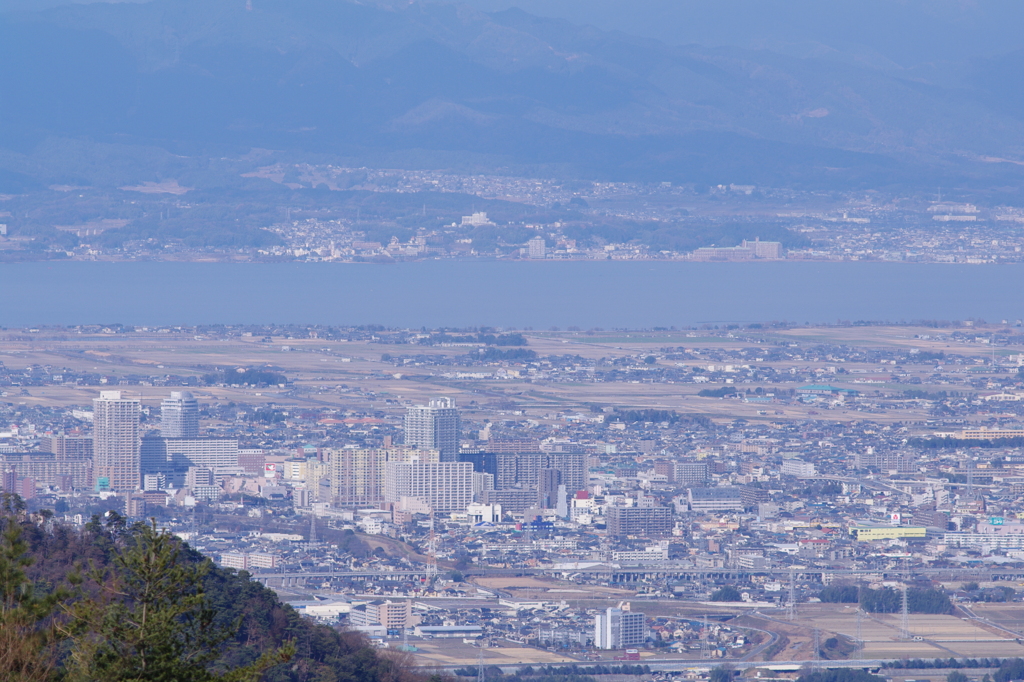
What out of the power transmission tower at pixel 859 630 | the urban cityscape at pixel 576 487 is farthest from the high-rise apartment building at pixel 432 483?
the power transmission tower at pixel 859 630

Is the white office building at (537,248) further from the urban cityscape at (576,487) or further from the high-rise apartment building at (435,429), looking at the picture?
the high-rise apartment building at (435,429)

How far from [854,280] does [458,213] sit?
61.1 ft

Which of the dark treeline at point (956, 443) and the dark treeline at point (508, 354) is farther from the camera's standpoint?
the dark treeline at point (508, 354)

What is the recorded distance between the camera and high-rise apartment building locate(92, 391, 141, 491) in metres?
25.7

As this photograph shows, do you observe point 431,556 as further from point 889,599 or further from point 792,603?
point 889,599

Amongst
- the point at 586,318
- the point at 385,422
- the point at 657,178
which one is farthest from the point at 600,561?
the point at 657,178

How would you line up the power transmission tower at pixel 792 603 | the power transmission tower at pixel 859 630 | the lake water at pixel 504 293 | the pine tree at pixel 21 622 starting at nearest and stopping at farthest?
1. the pine tree at pixel 21 622
2. the power transmission tower at pixel 859 630
3. the power transmission tower at pixel 792 603
4. the lake water at pixel 504 293

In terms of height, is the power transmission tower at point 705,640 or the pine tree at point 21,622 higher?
the pine tree at point 21,622

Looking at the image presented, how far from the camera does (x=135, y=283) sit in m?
72.9

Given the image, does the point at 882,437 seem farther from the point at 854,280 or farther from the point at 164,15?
the point at 164,15

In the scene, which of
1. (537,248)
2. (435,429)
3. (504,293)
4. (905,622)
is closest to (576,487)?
(435,429)

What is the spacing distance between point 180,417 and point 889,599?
13810 millimetres

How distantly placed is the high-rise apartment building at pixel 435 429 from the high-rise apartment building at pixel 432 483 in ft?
3.48

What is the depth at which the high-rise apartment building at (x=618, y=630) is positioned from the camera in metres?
17.2
